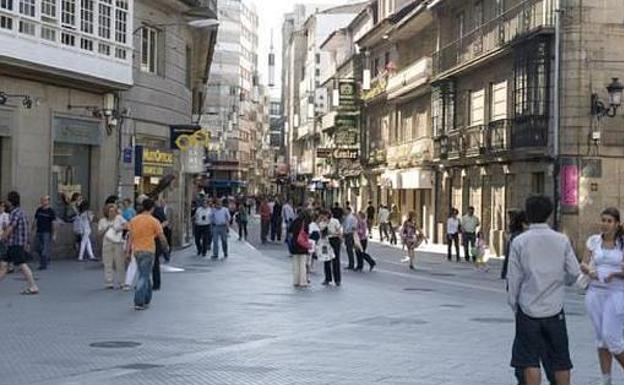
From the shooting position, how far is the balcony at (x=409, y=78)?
45.2 meters

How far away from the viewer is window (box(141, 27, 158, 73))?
103 ft

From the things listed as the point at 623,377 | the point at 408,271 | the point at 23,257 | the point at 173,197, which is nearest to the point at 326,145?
the point at 173,197

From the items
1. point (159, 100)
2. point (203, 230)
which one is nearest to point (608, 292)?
point (203, 230)

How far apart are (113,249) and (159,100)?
43.5 ft

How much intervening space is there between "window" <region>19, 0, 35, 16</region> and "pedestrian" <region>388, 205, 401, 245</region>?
22.4 meters

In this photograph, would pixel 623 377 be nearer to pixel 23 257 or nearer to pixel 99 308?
pixel 99 308

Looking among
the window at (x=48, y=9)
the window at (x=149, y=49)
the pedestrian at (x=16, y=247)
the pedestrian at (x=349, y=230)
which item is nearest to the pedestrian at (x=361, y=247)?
the pedestrian at (x=349, y=230)

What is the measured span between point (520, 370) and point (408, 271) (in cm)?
1921

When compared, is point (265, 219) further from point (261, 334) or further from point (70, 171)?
point (261, 334)

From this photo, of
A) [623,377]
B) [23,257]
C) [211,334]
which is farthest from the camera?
[23,257]

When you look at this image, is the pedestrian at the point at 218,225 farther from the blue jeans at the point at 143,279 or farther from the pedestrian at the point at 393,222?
the pedestrian at the point at 393,222

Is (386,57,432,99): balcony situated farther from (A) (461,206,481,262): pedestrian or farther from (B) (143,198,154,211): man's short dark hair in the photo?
(B) (143,198,154,211): man's short dark hair

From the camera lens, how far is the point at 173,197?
34.8 meters

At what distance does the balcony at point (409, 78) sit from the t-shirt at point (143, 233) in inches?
1181
